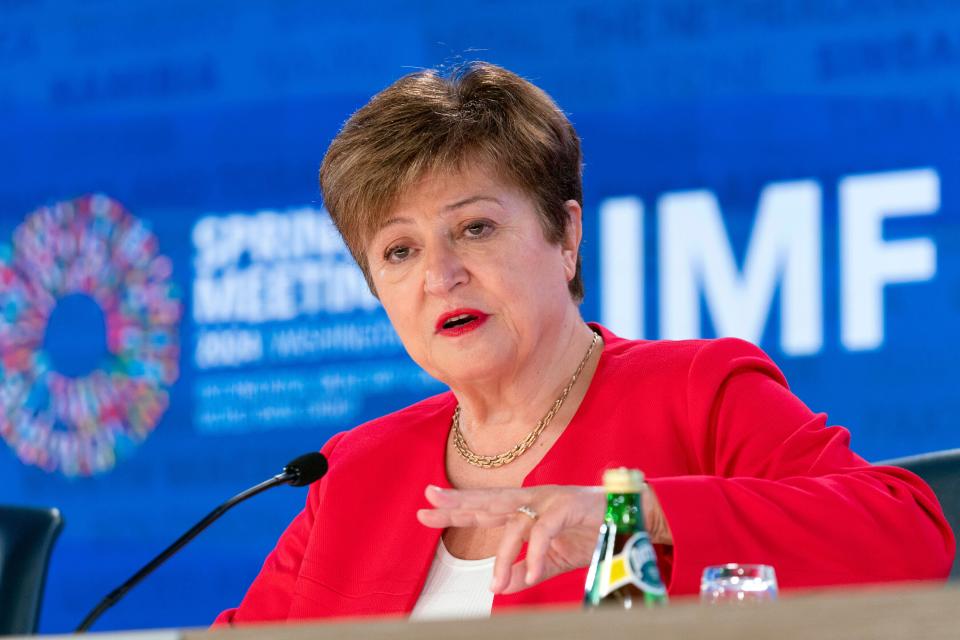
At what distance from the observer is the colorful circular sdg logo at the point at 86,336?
11.8 ft

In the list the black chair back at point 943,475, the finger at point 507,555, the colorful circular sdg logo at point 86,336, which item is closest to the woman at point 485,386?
the black chair back at point 943,475

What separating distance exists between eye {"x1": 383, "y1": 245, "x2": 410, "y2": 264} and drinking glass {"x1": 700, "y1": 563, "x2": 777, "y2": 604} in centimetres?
89

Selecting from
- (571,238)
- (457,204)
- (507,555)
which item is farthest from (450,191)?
(507,555)

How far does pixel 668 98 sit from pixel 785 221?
417 millimetres

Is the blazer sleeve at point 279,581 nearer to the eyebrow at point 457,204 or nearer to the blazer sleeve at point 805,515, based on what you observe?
the eyebrow at point 457,204

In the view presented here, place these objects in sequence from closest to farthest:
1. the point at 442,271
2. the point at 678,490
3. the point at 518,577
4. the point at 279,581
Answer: the point at 518,577, the point at 678,490, the point at 442,271, the point at 279,581

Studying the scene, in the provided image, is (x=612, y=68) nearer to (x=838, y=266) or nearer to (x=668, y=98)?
(x=668, y=98)

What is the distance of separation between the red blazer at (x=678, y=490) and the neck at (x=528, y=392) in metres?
0.06

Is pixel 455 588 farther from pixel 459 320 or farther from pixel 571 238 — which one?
pixel 571 238

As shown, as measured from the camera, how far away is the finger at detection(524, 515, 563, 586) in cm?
116

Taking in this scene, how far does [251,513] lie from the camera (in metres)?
3.42

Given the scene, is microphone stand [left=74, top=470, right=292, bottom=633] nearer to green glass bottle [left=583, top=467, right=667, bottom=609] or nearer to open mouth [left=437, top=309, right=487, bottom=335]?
open mouth [left=437, top=309, right=487, bottom=335]

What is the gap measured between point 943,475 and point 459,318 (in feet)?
2.20

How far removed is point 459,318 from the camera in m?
1.83
